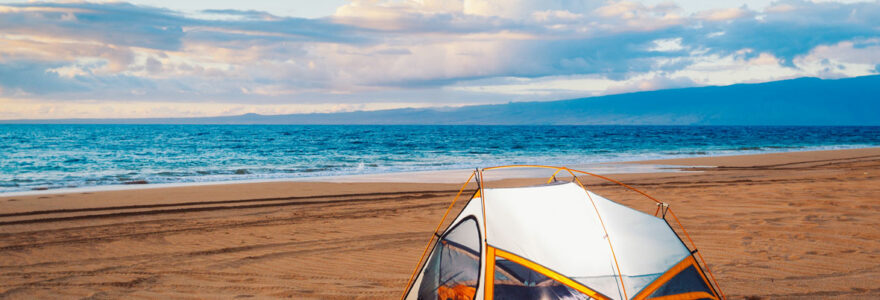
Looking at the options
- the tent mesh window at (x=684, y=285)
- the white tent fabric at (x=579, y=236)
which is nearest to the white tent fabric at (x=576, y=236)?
the white tent fabric at (x=579, y=236)

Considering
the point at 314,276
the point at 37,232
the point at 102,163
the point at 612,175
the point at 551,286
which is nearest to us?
the point at 551,286

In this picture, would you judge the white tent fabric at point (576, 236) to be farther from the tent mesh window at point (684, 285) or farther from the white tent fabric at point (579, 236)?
the tent mesh window at point (684, 285)

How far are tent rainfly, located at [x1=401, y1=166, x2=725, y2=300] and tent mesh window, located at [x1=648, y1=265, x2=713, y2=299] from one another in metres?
0.01

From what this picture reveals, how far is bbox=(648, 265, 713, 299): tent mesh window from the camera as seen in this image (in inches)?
237

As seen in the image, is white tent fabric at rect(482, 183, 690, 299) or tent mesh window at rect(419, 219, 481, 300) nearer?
white tent fabric at rect(482, 183, 690, 299)

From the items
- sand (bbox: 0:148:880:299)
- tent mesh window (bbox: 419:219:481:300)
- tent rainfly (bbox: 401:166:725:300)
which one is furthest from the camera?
sand (bbox: 0:148:880:299)

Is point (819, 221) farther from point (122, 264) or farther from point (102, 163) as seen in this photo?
point (102, 163)

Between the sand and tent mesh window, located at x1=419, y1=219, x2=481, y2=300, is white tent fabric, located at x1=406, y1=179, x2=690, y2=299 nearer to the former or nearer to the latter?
tent mesh window, located at x1=419, y1=219, x2=481, y2=300

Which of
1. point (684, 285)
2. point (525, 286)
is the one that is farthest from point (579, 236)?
point (684, 285)

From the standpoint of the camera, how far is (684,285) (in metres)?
6.23

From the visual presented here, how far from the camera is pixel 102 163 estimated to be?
3133cm

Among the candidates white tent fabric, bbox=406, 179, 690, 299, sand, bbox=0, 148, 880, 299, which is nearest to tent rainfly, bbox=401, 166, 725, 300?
white tent fabric, bbox=406, 179, 690, 299

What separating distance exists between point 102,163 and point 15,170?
5.09 m

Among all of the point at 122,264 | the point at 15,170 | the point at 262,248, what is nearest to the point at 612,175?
the point at 262,248
